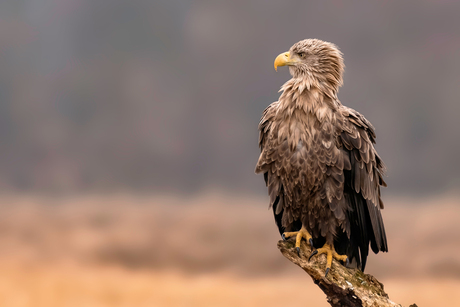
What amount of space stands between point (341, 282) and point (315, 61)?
330cm

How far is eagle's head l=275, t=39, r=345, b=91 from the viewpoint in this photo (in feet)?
20.7

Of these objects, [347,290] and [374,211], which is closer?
[347,290]

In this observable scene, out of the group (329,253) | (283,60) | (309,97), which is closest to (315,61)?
(283,60)

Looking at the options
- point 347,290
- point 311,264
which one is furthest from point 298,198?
point 347,290

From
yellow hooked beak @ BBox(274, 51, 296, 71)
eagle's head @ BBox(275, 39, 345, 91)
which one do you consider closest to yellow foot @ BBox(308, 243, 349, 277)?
eagle's head @ BBox(275, 39, 345, 91)

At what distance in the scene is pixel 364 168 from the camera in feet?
20.9

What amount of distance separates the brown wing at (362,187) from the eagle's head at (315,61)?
0.57m

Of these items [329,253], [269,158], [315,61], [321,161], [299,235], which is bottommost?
[329,253]

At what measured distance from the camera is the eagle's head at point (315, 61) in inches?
249

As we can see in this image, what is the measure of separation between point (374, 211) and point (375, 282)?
1080mm

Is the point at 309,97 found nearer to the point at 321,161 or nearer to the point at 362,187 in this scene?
the point at 321,161

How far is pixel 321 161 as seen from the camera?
607cm

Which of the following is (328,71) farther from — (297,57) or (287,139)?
(287,139)

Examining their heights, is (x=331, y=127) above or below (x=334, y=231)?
above
